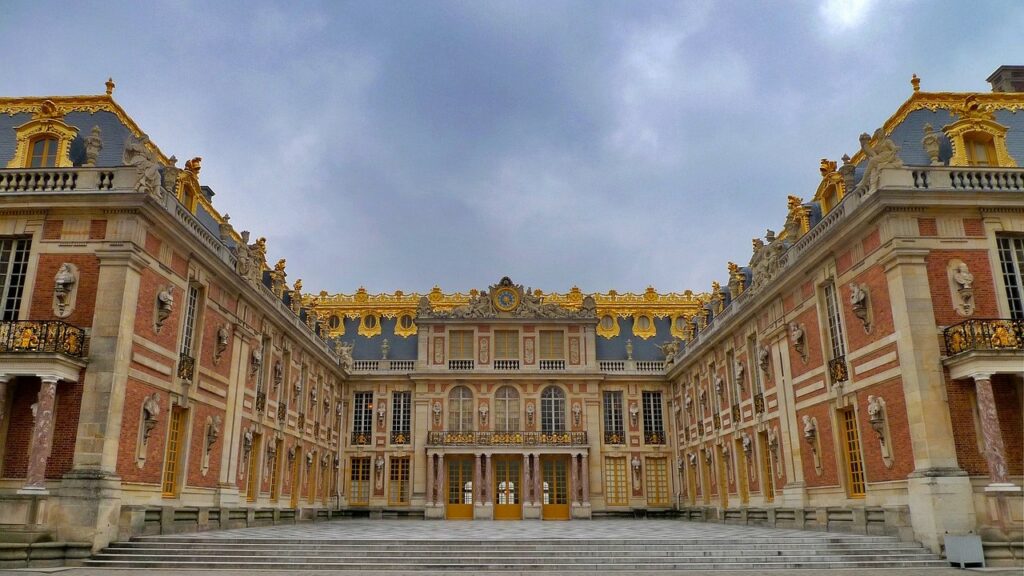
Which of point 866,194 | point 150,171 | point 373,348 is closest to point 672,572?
point 866,194

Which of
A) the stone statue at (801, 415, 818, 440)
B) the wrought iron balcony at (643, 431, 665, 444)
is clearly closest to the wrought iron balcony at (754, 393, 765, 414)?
the stone statue at (801, 415, 818, 440)

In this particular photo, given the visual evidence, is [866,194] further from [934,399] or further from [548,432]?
[548,432]

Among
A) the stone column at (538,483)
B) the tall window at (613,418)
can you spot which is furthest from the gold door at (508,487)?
the tall window at (613,418)

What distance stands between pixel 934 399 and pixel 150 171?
17.8m

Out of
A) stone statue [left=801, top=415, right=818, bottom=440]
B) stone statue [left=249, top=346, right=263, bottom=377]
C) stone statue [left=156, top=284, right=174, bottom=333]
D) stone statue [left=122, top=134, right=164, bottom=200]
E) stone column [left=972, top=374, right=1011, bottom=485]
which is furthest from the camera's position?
stone statue [left=249, top=346, right=263, bottom=377]

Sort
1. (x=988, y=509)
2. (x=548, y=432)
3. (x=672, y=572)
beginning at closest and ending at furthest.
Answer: (x=672, y=572), (x=988, y=509), (x=548, y=432)

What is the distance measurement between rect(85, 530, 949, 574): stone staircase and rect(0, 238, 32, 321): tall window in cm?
586

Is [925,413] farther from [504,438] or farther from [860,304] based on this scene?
[504,438]

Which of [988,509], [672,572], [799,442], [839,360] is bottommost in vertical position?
[672,572]

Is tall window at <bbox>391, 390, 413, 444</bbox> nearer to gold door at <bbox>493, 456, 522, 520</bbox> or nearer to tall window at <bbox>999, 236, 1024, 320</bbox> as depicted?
gold door at <bbox>493, 456, 522, 520</bbox>

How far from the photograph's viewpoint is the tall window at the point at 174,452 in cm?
1828

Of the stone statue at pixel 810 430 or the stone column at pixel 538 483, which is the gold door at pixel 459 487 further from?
the stone statue at pixel 810 430

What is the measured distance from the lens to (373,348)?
39.8 metres

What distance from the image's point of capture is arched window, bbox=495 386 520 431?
37062 millimetres
